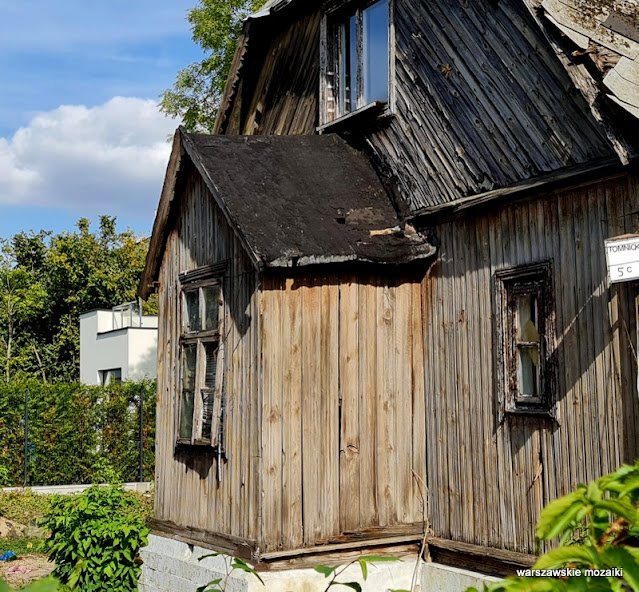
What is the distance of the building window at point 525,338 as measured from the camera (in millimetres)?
7684

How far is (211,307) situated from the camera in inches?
372

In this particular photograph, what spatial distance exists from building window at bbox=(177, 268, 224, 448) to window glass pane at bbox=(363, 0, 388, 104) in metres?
2.73

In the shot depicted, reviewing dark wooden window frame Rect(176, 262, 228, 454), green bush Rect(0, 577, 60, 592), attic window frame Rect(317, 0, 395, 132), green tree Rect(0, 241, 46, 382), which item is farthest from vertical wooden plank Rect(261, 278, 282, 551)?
green tree Rect(0, 241, 46, 382)

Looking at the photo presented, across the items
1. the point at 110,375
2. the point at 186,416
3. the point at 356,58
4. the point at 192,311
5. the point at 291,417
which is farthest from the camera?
the point at 110,375

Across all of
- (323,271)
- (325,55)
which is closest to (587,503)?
(323,271)

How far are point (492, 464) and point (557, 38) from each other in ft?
12.3

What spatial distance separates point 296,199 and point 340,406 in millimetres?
2110

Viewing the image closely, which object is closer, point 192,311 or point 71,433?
point 192,311

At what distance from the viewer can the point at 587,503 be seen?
1.57 m

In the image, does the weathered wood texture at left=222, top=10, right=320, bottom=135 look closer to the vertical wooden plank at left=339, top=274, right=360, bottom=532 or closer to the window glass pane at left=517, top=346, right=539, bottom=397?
the vertical wooden plank at left=339, top=274, right=360, bottom=532

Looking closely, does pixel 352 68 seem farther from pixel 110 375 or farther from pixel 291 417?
pixel 110 375

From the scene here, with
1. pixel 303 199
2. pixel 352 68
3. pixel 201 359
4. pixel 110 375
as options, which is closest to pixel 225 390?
pixel 201 359

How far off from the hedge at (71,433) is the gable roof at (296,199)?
1114cm

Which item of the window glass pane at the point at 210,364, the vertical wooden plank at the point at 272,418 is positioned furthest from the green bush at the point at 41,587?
the window glass pane at the point at 210,364
